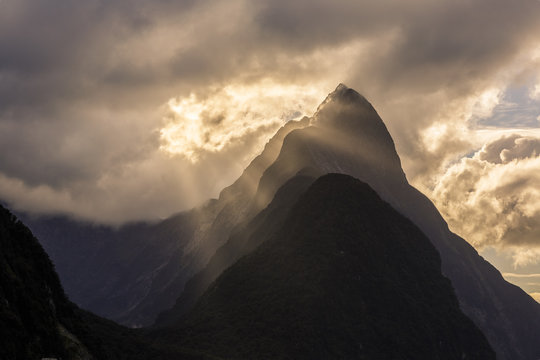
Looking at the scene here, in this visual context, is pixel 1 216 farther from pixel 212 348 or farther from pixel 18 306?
pixel 212 348

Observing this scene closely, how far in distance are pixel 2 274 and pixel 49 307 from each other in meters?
12.3

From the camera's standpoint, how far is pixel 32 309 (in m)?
85.2

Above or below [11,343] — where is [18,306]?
above

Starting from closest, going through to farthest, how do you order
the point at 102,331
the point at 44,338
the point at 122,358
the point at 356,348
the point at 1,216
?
the point at 44,338 → the point at 1,216 → the point at 122,358 → the point at 102,331 → the point at 356,348

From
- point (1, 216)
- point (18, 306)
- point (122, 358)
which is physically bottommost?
point (18, 306)

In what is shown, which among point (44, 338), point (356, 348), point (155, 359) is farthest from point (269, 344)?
point (44, 338)

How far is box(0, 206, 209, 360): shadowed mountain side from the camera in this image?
7644 cm

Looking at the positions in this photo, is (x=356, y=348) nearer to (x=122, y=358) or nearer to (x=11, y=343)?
(x=122, y=358)

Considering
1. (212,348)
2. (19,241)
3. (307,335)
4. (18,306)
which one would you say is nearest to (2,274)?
(18,306)

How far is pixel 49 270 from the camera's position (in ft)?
359

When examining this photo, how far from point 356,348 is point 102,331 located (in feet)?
277

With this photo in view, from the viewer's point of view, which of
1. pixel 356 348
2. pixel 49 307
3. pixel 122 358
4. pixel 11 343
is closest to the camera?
pixel 11 343

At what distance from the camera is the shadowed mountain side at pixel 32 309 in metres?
76.4

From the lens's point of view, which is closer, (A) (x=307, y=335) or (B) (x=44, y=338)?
(B) (x=44, y=338)
